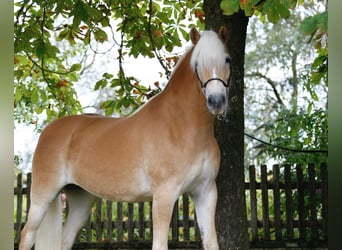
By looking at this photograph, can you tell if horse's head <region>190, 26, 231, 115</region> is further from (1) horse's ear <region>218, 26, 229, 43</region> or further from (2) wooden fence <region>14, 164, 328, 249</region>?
(2) wooden fence <region>14, 164, 328, 249</region>

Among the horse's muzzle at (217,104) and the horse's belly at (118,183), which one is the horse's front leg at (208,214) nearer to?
the horse's belly at (118,183)

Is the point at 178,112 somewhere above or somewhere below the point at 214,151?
above

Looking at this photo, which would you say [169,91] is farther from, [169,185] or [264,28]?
[264,28]

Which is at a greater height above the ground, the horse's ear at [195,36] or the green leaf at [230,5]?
the horse's ear at [195,36]

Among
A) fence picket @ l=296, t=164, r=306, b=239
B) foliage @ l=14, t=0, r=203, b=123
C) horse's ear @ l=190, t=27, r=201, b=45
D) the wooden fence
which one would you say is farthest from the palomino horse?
fence picket @ l=296, t=164, r=306, b=239

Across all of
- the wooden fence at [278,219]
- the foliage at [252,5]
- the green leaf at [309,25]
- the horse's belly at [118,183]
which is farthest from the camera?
the wooden fence at [278,219]

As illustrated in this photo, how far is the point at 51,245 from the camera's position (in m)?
4.20

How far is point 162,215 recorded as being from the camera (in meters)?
3.40

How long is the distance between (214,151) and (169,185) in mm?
424

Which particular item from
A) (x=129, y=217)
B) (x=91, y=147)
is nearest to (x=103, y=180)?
(x=91, y=147)

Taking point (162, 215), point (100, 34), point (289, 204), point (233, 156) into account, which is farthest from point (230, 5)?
point (289, 204)

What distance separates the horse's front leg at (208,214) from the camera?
11.7ft

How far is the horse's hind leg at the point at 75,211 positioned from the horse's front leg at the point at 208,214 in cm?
128

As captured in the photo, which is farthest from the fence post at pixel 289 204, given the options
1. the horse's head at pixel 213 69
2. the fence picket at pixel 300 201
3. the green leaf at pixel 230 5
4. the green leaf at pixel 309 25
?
the green leaf at pixel 309 25
